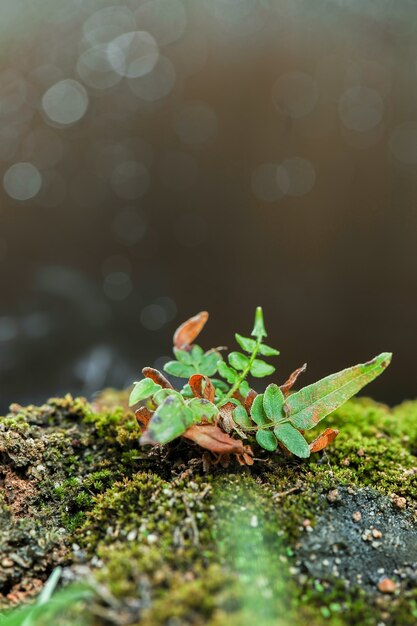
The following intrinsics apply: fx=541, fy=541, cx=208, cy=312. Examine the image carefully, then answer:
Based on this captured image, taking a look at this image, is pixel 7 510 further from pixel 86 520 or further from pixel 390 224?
pixel 390 224

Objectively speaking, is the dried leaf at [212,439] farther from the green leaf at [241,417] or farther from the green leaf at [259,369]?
the green leaf at [259,369]

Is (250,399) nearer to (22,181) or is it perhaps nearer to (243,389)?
(243,389)

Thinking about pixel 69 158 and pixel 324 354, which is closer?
pixel 324 354

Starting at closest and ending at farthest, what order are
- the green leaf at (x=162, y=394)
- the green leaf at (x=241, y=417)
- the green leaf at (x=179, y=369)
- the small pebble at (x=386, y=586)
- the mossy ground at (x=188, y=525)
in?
the mossy ground at (x=188, y=525) → the small pebble at (x=386, y=586) → the green leaf at (x=162, y=394) → the green leaf at (x=241, y=417) → the green leaf at (x=179, y=369)

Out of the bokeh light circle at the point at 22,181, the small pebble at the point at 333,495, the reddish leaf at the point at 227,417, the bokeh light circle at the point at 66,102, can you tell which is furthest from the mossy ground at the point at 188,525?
the bokeh light circle at the point at 66,102

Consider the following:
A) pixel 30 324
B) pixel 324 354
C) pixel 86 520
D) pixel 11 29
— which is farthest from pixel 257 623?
pixel 11 29

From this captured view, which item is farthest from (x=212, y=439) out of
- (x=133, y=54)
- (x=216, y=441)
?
(x=133, y=54)

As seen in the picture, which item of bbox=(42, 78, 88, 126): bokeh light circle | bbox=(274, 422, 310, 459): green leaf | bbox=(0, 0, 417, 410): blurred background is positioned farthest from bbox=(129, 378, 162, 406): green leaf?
bbox=(42, 78, 88, 126): bokeh light circle
